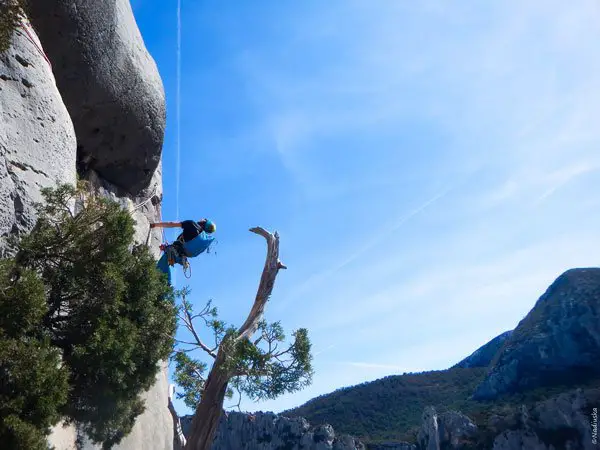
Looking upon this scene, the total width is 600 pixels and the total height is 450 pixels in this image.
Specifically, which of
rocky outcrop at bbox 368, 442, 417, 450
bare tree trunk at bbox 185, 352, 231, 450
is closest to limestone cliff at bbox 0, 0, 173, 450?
bare tree trunk at bbox 185, 352, 231, 450

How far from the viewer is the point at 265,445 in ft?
269

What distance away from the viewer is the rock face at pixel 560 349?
3831 inches

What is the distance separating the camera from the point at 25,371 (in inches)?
263

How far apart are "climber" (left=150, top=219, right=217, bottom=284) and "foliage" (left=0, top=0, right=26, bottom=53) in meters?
6.42

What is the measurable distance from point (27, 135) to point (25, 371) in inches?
172

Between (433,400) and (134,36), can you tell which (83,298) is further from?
(433,400)

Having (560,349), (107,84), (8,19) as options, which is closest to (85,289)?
(8,19)

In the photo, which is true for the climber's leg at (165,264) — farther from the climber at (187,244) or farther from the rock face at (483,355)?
the rock face at (483,355)

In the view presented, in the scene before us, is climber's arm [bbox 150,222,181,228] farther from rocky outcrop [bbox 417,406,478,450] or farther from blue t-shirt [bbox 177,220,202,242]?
rocky outcrop [bbox 417,406,478,450]

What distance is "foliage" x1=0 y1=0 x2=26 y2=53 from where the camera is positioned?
8.88m

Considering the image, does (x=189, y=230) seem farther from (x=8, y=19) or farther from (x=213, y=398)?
(x=8, y=19)

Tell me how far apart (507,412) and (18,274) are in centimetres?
8204

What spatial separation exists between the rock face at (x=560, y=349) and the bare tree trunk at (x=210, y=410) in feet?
310

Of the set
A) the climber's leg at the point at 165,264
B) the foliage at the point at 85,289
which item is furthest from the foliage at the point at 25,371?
the climber's leg at the point at 165,264
